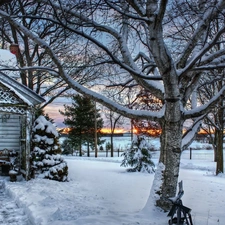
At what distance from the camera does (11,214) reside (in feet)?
21.6

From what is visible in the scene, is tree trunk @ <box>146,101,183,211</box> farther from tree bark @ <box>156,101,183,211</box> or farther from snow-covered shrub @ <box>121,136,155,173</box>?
snow-covered shrub @ <box>121,136,155,173</box>

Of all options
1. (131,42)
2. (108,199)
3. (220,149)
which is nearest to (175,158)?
(108,199)

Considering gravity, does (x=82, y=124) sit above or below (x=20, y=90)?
below

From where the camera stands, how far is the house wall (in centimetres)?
1436

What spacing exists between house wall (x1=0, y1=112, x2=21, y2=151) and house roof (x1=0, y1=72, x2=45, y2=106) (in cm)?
286

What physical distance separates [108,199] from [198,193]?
2944mm

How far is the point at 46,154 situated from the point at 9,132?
3.87 meters

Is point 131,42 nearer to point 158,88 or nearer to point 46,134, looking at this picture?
point 158,88

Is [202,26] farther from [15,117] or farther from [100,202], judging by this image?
[15,117]

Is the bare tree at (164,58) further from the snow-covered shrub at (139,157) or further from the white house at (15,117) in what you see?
the snow-covered shrub at (139,157)

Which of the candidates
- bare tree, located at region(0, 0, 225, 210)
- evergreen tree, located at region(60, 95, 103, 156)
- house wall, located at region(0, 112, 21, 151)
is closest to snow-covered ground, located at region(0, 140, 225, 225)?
bare tree, located at region(0, 0, 225, 210)

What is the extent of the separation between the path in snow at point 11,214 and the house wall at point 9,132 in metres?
6.45

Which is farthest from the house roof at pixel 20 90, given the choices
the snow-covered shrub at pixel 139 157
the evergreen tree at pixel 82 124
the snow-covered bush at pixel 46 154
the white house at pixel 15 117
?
the evergreen tree at pixel 82 124

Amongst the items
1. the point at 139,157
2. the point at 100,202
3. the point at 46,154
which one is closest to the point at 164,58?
the point at 100,202
